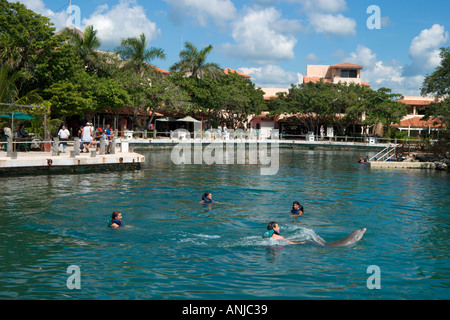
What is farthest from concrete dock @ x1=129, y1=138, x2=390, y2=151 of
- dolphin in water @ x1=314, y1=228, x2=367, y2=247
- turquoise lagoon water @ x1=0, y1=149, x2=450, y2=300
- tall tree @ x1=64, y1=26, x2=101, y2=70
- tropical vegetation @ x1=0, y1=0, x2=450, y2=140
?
dolphin in water @ x1=314, y1=228, x2=367, y2=247

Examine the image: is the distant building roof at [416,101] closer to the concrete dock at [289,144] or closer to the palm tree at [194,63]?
the concrete dock at [289,144]

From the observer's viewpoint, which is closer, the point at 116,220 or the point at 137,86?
the point at 116,220

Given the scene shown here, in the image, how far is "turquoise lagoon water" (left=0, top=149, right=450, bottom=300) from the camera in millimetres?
7766

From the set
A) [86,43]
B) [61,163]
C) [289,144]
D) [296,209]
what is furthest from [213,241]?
[289,144]

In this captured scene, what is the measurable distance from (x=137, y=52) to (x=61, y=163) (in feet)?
88.5

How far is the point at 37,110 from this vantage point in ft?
81.2

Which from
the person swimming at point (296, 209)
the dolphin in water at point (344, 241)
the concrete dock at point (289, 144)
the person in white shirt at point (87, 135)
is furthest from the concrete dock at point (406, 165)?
the dolphin in water at point (344, 241)

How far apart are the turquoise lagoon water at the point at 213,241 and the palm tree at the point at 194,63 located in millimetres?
35519

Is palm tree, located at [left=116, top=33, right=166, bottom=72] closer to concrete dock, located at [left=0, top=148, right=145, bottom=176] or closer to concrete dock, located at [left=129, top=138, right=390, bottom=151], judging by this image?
concrete dock, located at [left=129, top=138, right=390, bottom=151]

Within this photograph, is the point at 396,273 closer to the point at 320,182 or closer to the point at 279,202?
the point at 279,202

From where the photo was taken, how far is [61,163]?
68.1 ft

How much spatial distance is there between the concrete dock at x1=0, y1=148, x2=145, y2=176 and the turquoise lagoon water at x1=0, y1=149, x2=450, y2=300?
2.59 feet

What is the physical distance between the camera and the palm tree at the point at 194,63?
52.6 m

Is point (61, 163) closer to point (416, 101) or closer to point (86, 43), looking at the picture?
point (86, 43)
